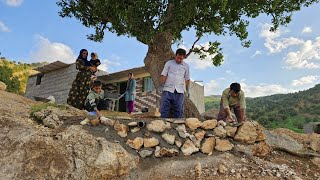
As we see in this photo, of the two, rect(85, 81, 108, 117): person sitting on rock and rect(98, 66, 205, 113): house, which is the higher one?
rect(98, 66, 205, 113): house

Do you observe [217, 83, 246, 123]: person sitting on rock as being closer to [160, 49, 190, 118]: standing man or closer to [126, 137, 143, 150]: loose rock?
[160, 49, 190, 118]: standing man

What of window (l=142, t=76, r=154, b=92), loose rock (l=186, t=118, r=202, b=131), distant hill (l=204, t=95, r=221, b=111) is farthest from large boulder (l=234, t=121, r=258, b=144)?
distant hill (l=204, t=95, r=221, b=111)

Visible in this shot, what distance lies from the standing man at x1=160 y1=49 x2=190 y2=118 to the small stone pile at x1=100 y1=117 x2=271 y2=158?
2.22ft

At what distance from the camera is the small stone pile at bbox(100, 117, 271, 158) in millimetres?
5556

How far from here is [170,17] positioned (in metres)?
9.66

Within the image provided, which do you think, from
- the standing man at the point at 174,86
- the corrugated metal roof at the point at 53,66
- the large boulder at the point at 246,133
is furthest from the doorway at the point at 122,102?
the large boulder at the point at 246,133

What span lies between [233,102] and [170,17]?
3.70 meters

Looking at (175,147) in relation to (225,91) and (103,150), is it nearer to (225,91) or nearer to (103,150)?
(103,150)

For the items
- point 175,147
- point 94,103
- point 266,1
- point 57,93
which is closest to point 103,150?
point 175,147

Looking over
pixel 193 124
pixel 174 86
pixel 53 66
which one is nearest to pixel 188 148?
pixel 193 124

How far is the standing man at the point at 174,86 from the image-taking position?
6758 mm

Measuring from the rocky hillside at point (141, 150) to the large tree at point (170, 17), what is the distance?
3.46 metres

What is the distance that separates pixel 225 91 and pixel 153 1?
402cm

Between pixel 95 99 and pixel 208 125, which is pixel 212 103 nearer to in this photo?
pixel 95 99
